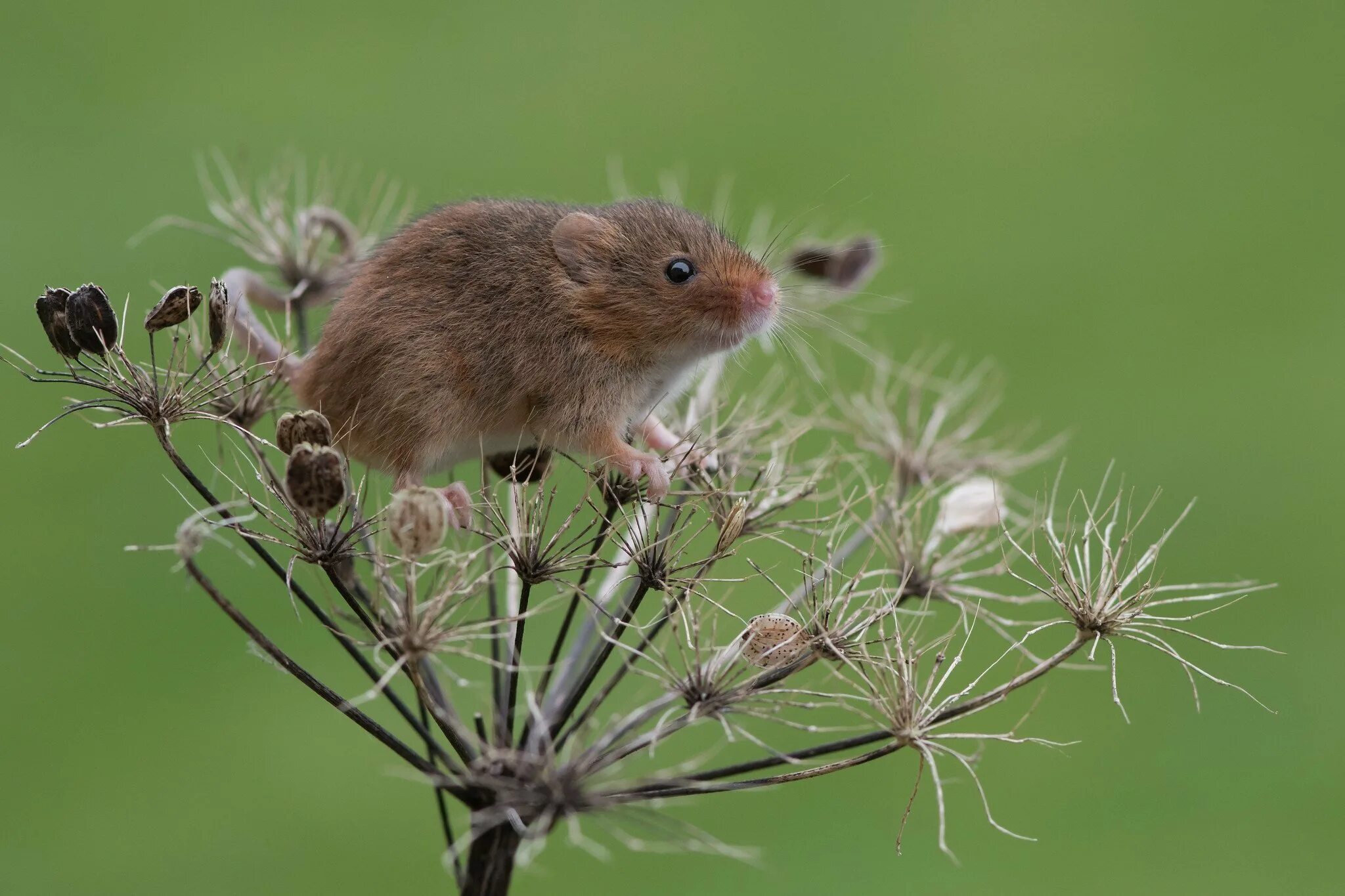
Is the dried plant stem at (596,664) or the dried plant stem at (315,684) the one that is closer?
the dried plant stem at (315,684)

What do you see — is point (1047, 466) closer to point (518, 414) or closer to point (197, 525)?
point (518, 414)

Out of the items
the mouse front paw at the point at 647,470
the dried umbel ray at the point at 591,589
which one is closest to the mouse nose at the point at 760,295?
the dried umbel ray at the point at 591,589

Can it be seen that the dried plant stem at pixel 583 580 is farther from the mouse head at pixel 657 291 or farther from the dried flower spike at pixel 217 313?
the dried flower spike at pixel 217 313

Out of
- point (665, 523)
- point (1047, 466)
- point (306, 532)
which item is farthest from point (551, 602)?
point (1047, 466)

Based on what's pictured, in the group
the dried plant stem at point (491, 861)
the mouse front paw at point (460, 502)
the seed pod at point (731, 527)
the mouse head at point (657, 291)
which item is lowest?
the dried plant stem at point (491, 861)

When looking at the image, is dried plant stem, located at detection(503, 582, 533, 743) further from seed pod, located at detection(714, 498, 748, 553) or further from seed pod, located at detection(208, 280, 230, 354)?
seed pod, located at detection(208, 280, 230, 354)

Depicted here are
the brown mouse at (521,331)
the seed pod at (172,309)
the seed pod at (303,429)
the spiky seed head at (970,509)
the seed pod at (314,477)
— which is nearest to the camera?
the seed pod at (314,477)
